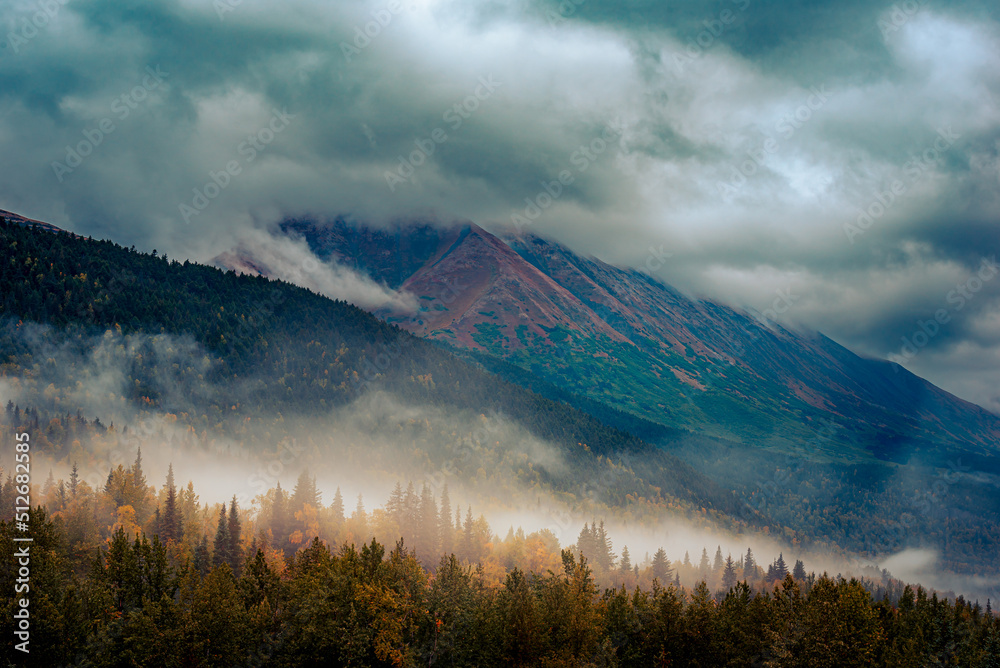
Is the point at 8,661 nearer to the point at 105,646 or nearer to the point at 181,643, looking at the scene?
the point at 105,646

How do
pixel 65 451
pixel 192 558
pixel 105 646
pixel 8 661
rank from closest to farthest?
1. pixel 8 661
2. pixel 105 646
3. pixel 192 558
4. pixel 65 451

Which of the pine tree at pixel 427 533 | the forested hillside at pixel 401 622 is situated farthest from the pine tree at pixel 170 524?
the pine tree at pixel 427 533

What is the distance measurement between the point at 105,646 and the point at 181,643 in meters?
6.82

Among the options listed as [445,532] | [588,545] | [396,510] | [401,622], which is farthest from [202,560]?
[588,545]

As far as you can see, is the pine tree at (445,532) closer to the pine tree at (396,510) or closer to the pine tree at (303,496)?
the pine tree at (396,510)

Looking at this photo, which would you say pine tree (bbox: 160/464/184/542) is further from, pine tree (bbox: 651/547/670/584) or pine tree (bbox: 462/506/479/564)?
pine tree (bbox: 651/547/670/584)

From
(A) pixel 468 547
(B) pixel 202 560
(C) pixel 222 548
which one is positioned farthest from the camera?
(A) pixel 468 547

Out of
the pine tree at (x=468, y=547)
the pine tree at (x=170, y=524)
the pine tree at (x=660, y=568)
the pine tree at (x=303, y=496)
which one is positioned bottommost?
the pine tree at (x=660, y=568)

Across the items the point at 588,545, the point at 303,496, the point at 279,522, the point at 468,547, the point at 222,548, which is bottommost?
the point at 468,547

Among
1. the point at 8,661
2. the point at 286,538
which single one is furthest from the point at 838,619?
the point at 286,538

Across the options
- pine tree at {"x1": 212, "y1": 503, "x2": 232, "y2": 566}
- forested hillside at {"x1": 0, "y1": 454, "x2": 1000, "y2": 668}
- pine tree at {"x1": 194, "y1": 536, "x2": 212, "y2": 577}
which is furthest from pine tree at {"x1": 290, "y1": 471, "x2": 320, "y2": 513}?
forested hillside at {"x1": 0, "y1": 454, "x2": 1000, "y2": 668}

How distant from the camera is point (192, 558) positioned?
110812 millimetres

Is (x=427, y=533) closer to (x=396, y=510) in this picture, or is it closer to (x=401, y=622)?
(x=396, y=510)

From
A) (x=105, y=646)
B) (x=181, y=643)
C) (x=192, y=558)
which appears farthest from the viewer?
(x=192, y=558)
